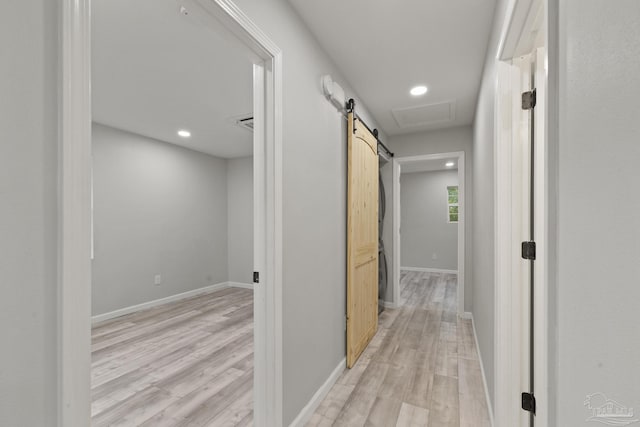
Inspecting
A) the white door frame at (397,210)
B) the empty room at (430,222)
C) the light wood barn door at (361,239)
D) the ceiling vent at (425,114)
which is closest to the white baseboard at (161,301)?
the white door frame at (397,210)

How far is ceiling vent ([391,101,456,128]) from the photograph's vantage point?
124 inches

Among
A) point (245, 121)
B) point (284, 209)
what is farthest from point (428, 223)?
point (284, 209)

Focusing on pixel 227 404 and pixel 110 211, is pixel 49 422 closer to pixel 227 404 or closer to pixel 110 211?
pixel 227 404

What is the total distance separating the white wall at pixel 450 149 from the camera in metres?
3.66

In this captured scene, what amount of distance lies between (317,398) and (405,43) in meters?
2.60

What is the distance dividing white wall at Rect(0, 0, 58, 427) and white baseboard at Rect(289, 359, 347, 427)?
4.52ft

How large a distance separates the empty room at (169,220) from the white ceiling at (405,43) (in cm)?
76

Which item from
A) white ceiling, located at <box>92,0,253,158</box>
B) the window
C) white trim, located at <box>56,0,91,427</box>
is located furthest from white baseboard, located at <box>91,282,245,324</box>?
the window

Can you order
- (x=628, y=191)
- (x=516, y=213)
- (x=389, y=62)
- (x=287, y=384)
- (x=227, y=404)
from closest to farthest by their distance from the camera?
(x=628, y=191) → (x=516, y=213) → (x=287, y=384) → (x=227, y=404) → (x=389, y=62)

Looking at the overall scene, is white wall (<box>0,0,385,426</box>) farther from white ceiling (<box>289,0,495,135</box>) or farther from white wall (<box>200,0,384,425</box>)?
white ceiling (<box>289,0,495,135</box>)

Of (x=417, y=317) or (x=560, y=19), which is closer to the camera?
(x=560, y=19)

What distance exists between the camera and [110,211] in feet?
12.0

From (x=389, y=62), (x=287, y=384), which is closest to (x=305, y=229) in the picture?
(x=287, y=384)

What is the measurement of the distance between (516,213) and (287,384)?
1.55 meters
